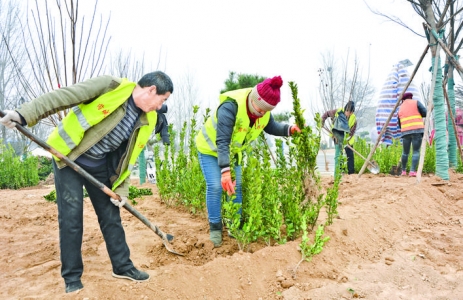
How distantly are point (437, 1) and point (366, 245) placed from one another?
24.1ft

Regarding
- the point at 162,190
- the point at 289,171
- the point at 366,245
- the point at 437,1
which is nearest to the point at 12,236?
the point at 162,190

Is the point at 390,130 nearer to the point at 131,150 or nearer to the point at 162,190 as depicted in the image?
the point at 162,190

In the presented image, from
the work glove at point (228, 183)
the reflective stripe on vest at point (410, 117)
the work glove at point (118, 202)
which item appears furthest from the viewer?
the reflective stripe on vest at point (410, 117)

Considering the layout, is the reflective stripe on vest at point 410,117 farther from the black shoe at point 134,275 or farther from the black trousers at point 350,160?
the black shoe at point 134,275

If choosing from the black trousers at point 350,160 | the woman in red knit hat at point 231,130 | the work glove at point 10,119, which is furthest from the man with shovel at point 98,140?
the black trousers at point 350,160

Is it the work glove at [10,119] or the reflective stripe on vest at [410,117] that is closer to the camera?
the work glove at [10,119]

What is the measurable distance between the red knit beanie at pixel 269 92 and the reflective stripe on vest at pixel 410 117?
5.09 meters

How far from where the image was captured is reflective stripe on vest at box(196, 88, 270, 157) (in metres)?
2.84

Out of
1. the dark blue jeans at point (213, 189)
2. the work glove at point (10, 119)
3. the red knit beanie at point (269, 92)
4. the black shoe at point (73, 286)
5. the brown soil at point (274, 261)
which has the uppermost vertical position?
the red knit beanie at point (269, 92)

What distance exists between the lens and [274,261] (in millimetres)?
2471

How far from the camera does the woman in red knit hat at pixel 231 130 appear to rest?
9.22ft

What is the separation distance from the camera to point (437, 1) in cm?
775

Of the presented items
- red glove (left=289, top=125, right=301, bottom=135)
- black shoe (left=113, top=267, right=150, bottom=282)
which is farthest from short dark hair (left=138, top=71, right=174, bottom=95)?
black shoe (left=113, top=267, right=150, bottom=282)

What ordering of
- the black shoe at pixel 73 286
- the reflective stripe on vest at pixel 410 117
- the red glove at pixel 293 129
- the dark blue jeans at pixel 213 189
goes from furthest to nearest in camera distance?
the reflective stripe on vest at pixel 410 117, the dark blue jeans at pixel 213 189, the red glove at pixel 293 129, the black shoe at pixel 73 286
